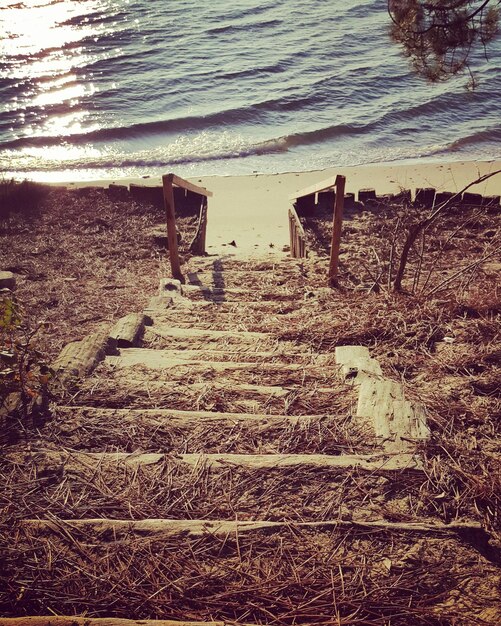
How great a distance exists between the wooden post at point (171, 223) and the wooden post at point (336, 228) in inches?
68.8

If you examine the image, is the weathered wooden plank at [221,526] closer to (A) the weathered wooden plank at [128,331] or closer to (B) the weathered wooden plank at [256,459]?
(B) the weathered wooden plank at [256,459]

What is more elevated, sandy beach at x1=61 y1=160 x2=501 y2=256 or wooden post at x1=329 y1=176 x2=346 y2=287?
wooden post at x1=329 y1=176 x2=346 y2=287

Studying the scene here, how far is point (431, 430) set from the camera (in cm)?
282

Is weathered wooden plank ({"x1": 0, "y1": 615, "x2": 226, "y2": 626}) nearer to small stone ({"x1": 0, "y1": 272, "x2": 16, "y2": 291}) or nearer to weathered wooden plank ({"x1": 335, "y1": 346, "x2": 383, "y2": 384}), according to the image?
weathered wooden plank ({"x1": 335, "y1": 346, "x2": 383, "y2": 384})

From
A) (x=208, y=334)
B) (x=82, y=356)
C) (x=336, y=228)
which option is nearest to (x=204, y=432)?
(x=82, y=356)

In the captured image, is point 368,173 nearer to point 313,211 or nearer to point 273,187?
point 273,187

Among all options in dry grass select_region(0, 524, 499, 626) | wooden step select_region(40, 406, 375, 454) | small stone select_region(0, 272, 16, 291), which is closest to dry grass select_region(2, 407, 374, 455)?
wooden step select_region(40, 406, 375, 454)

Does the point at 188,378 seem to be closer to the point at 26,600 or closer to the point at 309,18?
the point at 26,600

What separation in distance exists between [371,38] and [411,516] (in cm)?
2302

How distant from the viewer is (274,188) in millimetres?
12570

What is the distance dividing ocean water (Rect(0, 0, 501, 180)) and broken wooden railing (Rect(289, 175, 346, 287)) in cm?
522

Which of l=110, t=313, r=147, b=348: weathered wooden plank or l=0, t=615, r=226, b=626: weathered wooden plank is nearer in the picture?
l=0, t=615, r=226, b=626: weathered wooden plank

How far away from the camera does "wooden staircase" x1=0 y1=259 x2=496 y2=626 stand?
193cm

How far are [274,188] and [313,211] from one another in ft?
12.6
